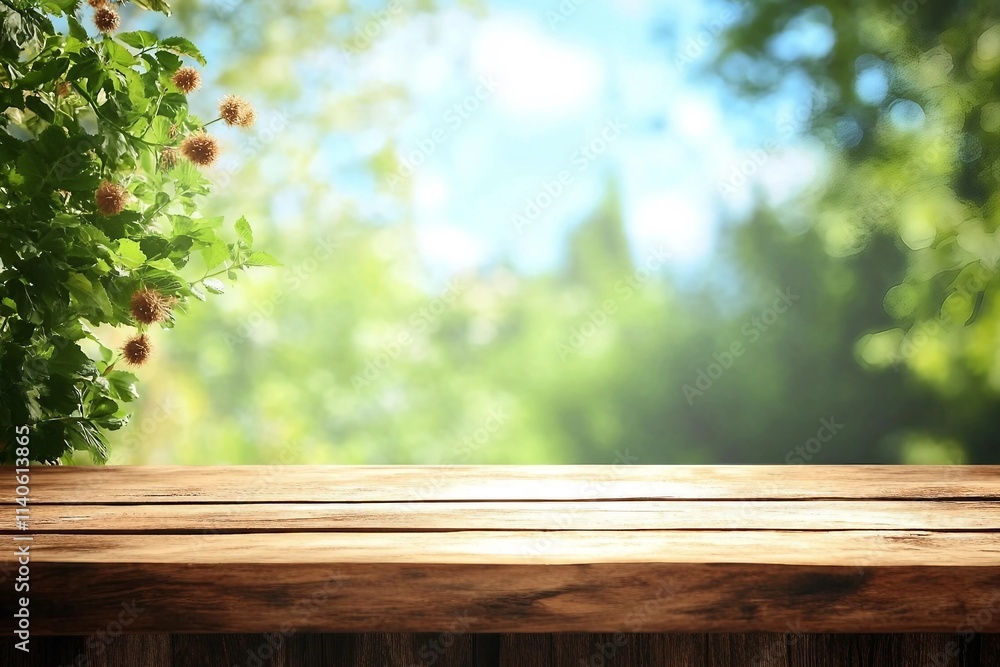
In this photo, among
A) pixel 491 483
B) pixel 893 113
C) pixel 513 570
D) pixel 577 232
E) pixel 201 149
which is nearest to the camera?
pixel 513 570

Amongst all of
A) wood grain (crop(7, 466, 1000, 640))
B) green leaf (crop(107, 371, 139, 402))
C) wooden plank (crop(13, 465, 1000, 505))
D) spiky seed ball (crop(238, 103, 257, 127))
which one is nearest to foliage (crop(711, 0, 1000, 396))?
wooden plank (crop(13, 465, 1000, 505))

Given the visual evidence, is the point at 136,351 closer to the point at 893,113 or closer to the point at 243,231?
the point at 243,231

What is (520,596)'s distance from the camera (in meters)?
0.64

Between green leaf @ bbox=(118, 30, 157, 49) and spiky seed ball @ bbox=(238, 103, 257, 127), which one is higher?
green leaf @ bbox=(118, 30, 157, 49)

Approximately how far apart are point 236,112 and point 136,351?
337mm

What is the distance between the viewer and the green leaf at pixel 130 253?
0.97 meters

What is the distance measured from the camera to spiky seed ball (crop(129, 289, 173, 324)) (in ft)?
3.29

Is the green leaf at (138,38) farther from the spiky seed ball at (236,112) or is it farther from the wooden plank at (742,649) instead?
the wooden plank at (742,649)

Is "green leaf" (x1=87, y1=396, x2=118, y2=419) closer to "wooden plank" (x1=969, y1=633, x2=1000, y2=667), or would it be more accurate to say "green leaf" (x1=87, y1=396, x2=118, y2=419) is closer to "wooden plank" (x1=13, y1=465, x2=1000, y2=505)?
"wooden plank" (x1=13, y1=465, x2=1000, y2=505)

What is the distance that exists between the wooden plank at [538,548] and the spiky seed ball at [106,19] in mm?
694

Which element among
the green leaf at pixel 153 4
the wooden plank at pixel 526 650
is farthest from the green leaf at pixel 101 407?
the wooden plank at pixel 526 650

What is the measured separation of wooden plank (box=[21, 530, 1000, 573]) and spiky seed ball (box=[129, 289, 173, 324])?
13.6 inches

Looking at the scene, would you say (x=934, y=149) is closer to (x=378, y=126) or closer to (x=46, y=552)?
(x=378, y=126)

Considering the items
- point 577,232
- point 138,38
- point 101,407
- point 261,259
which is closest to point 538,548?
point 261,259
